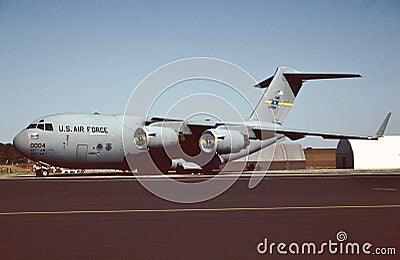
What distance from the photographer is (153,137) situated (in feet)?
109

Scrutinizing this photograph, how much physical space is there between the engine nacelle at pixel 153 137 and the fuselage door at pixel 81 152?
3.11 meters

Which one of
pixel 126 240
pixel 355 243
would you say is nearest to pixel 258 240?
pixel 355 243

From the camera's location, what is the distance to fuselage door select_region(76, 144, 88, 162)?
32000 mm

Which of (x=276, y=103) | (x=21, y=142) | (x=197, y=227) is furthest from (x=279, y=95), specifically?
(x=197, y=227)

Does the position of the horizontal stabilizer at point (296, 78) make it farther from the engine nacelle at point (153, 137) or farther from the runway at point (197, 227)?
the runway at point (197, 227)

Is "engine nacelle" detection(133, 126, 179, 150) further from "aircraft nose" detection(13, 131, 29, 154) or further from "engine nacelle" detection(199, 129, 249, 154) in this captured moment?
"aircraft nose" detection(13, 131, 29, 154)

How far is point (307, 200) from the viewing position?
14.1 m

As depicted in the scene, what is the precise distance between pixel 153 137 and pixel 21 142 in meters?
7.46

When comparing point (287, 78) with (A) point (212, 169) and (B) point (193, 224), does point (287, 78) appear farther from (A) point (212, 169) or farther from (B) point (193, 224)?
(B) point (193, 224)

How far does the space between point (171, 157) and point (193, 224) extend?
25.3 metres

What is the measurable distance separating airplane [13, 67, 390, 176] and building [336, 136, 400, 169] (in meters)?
18.2

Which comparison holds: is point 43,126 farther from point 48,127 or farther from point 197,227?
point 197,227

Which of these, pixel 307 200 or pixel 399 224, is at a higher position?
pixel 307 200

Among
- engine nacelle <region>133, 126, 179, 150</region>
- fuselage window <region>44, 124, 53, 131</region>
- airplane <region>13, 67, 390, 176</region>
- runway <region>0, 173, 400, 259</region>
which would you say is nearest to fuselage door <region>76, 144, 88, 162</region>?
airplane <region>13, 67, 390, 176</region>
